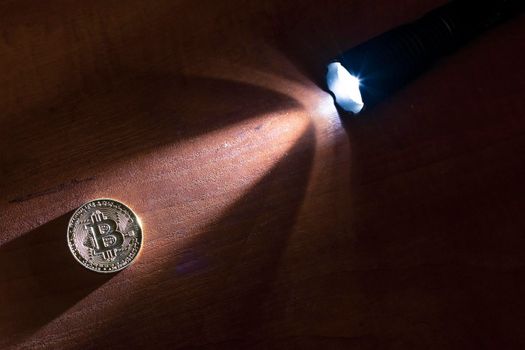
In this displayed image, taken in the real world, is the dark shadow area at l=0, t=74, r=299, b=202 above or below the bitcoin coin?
above

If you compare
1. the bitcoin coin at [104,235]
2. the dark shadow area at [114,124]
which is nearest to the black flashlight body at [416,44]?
the dark shadow area at [114,124]

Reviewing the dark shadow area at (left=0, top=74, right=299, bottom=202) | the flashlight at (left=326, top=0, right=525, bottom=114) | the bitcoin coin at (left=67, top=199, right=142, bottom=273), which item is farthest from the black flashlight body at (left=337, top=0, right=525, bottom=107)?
the bitcoin coin at (left=67, top=199, right=142, bottom=273)

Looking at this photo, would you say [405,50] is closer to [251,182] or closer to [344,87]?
[344,87]

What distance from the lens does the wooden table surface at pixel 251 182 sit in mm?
835

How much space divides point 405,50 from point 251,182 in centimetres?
30

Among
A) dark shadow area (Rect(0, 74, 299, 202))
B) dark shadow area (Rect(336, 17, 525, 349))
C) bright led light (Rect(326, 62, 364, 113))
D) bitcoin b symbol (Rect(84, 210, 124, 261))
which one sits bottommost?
dark shadow area (Rect(336, 17, 525, 349))

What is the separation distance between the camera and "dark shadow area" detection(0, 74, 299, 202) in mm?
847

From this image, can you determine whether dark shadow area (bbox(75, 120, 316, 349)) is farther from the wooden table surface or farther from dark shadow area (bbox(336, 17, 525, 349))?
dark shadow area (bbox(336, 17, 525, 349))

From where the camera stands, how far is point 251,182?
86 cm

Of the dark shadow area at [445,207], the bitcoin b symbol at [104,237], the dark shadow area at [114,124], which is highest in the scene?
the dark shadow area at [114,124]

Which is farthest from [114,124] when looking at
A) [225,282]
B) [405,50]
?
[405,50]

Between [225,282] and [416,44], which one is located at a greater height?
[416,44]

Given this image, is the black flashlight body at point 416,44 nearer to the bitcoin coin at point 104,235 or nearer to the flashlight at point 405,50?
the flashlight at point 405,50

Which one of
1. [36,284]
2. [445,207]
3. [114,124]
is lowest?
[445,207]
